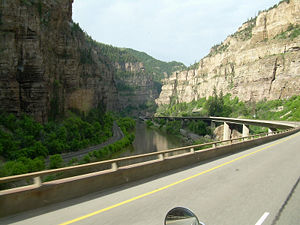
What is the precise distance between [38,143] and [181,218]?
47139 millimetres

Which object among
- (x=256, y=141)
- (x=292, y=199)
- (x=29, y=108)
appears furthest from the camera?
(x=29, y=108)

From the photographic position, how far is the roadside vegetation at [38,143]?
34531 millimetres

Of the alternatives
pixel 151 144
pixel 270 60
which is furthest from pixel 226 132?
pixel 270 60

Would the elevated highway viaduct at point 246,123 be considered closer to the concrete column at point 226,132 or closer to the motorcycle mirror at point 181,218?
the concrete column at point 226,132

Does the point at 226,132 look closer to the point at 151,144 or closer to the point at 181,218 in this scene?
the point at 151,144

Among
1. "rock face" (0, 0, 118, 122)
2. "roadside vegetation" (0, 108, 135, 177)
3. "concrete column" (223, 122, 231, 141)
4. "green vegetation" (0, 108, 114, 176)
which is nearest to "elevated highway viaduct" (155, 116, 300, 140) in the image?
"concrete column" (223, 122, 231, 141)

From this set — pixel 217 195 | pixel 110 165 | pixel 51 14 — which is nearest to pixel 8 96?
pixel 51 14

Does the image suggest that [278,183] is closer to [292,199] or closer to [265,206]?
[292,199]

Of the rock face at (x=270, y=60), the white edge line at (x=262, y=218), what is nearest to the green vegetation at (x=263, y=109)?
the rock face at (x=270, y=60)

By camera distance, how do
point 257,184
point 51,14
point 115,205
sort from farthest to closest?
point 51,14
point 257,184
point 115,205

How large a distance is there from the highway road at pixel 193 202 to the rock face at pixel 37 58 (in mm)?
53022

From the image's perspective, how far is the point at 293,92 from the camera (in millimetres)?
103500

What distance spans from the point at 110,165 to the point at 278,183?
277 inches

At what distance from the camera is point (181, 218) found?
3084mm
